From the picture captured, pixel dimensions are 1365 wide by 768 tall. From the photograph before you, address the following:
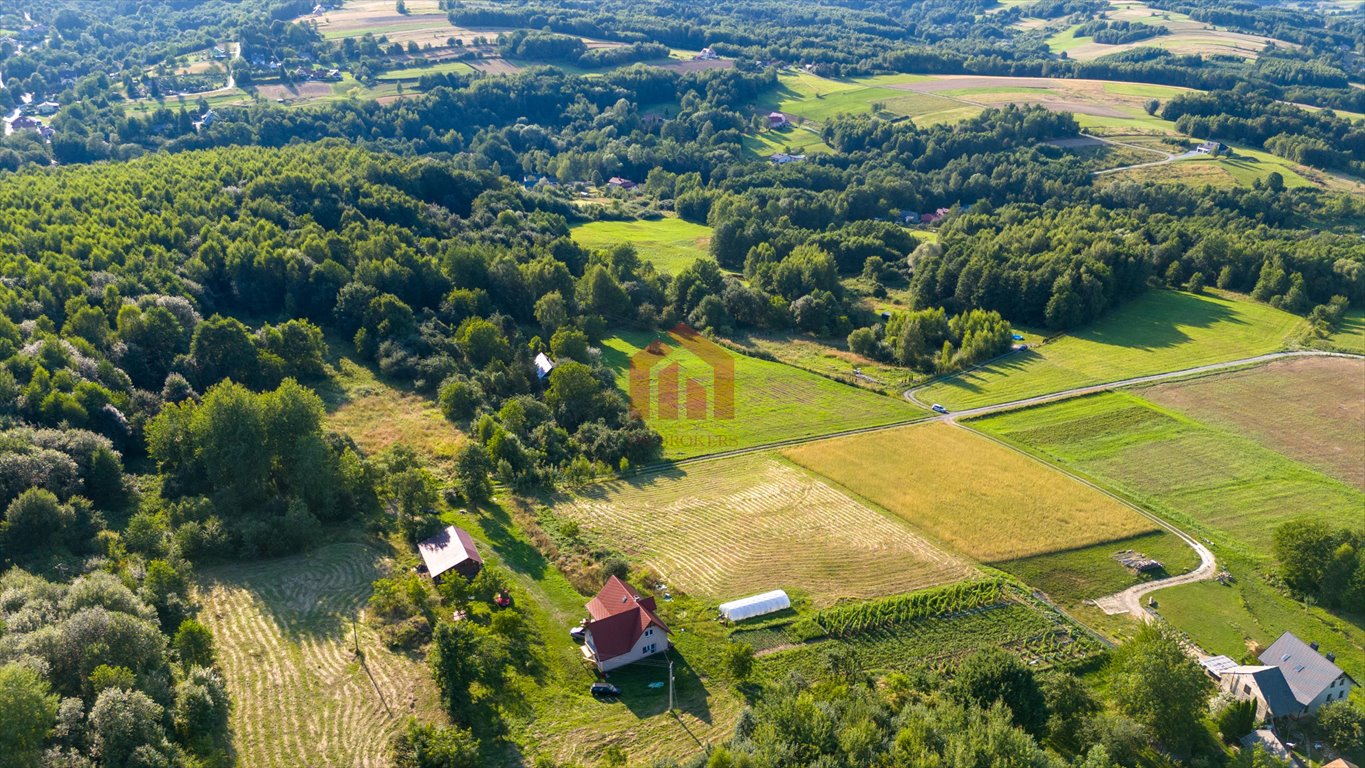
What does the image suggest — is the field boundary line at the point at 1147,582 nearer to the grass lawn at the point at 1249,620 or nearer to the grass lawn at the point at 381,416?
the grass lawn at the point at 1249,620

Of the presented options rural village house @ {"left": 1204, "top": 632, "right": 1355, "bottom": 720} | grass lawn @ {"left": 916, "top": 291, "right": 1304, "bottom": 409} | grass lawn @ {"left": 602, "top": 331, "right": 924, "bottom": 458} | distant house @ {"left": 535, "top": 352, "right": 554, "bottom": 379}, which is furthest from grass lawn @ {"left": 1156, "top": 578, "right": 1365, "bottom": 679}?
distant house @ {"left": 535, "top": 352, "right": 554, "bottom": 379}

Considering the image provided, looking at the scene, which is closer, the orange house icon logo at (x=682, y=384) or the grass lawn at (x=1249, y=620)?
the grass lawn at (x=1249, y=620)

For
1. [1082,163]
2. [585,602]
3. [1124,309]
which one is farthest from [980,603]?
[1082,163]

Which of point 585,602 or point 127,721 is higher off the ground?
point 127,721

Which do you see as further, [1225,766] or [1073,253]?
[1073,253]

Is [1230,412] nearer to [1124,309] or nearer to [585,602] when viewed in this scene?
[1124,309]

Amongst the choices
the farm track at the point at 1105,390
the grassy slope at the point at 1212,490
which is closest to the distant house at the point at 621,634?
the farm track at the point at 1105,390
